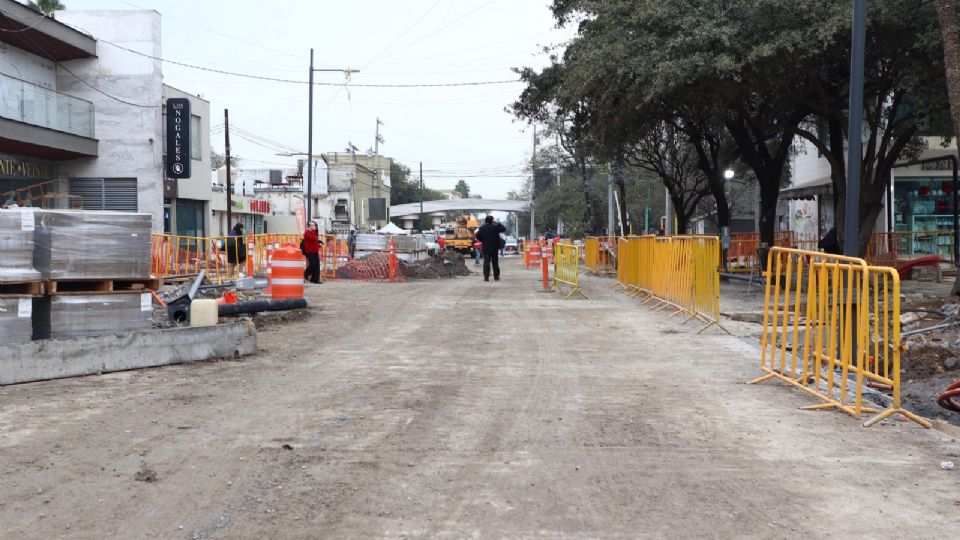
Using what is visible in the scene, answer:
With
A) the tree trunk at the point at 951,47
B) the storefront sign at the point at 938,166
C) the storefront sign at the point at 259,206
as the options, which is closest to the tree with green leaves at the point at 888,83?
the tree trunk at the point at 951,47

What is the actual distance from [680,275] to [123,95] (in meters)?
22.6

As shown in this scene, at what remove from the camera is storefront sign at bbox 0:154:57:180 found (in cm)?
2503

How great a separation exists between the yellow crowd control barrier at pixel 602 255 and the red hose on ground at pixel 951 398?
990 inches

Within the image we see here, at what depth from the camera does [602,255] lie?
36375mm

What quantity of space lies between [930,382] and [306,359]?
277 inches

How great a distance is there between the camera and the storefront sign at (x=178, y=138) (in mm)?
31516

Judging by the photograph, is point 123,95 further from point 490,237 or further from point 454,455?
point 454,455

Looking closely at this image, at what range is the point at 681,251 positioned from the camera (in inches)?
589

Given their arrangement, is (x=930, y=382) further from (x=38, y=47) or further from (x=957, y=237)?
(x=38, y=47)

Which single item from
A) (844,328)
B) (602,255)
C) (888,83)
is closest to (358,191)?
(602,255)

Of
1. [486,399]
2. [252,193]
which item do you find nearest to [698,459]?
[486,399]

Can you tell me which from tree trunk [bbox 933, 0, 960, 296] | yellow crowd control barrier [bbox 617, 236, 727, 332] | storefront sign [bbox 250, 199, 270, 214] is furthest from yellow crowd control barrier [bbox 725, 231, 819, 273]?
storefront sign [bbox 250, 199, 270, 214]

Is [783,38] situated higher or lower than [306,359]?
higher

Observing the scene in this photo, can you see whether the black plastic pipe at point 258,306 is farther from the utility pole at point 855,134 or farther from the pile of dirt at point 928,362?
the pile of dirt at point 928,362
